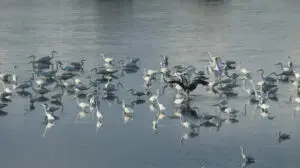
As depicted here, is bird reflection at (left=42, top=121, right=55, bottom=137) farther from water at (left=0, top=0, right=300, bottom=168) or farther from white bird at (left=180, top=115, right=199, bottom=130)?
white bird at (left=180, top=115, right=199, bottom=130)

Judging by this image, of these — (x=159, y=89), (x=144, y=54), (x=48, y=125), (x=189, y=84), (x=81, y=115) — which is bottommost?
(x=48, y=125)

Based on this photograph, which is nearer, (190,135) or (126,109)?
(190,135)

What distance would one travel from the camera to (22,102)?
1291 inches

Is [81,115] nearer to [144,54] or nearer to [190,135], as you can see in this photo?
[190,135]

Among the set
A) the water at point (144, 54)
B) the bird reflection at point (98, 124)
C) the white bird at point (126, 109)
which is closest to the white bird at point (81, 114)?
the water at point (144, 54)

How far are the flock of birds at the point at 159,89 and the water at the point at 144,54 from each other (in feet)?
1.23

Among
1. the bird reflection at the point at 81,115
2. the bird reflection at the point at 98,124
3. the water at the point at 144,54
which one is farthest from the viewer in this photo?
the bird reflection at the point at 81,115

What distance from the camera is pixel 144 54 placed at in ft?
141

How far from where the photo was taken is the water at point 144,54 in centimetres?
2592

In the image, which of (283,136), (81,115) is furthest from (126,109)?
(283,136)

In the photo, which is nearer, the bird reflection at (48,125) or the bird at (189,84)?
the bird reflection at (48,125)

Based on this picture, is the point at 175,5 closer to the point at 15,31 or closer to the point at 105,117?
the point at 15,31

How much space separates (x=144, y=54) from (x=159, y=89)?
9319 mm

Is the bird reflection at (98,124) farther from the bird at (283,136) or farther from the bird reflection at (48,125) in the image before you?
the bird at (283,136)
